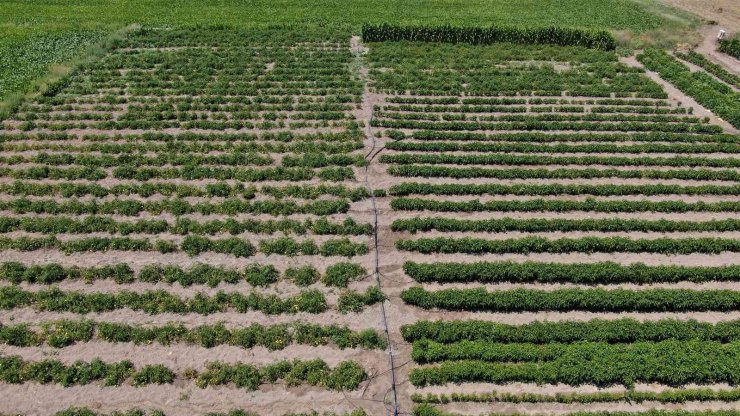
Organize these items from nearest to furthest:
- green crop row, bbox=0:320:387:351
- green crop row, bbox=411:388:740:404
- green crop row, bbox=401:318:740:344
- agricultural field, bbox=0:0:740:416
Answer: green crop row, bbox=411:388:740:404 → agricultural field, bbox=0:0:740:416 → green crop row, bbox=0:320:387:351 → green crop row, bbox=401:318:740:344

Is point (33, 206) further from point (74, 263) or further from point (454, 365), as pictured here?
point (454, 365)

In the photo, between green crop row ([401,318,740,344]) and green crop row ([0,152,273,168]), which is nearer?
green crop row ([401,318,740,344])

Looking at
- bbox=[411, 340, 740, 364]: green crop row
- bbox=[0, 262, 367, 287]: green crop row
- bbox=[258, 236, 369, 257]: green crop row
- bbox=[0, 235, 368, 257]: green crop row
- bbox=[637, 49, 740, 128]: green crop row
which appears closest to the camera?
bbox=[411, 340, 740, 364]: green crop row

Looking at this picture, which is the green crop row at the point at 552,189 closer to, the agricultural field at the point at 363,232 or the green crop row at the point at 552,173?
the agricultural field at the point at 363,232

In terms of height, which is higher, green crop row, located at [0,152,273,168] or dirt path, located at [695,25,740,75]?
dirt path, located at [695,25,740,75]

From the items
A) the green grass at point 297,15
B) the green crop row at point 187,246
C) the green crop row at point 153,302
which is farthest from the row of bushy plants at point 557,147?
the green grass at point 297,15

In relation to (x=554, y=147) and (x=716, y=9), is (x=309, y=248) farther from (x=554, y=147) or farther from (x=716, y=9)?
(x=716, y=9)

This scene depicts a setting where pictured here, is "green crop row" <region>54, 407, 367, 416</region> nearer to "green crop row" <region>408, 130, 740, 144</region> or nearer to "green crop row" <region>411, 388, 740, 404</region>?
"green crop row" <region>411, 388, 740, 404</region>

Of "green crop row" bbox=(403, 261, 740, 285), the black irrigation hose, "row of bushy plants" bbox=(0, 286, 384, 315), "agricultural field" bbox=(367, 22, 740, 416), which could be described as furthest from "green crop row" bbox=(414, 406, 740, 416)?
"green crop row" bbox=(403, 261, 740, 285)
